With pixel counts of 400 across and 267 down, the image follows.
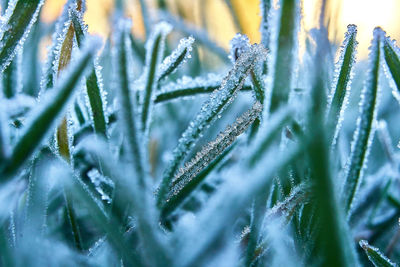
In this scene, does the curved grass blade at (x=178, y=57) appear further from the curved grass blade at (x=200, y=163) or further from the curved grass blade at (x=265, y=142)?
the curved grass blade at (x=265, y=142)

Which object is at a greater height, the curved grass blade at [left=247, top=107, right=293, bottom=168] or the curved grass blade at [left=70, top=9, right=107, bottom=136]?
the curved grass blade at [left=70, top=9, right=107, bottom=136]

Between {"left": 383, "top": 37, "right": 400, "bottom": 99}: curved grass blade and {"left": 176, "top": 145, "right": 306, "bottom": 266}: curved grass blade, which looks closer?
{"left": 176, "top": 145, "right": 306, "bottom": 266}: curved grass blade

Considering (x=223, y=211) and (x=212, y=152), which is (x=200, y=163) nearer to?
(x=212, y=152)

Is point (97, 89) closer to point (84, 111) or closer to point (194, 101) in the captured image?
point (84, 111)

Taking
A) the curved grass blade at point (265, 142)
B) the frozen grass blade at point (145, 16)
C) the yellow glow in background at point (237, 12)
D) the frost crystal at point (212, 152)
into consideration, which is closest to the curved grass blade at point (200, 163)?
the frost crystal at point (212, 152)

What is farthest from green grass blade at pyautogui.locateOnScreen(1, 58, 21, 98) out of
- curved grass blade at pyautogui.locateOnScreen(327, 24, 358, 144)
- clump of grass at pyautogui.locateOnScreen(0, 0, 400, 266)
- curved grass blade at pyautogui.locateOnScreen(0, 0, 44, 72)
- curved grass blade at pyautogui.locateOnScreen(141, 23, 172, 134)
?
curved grass blade at pyautogui.locateOnScreen(327, 24, 358, 144)

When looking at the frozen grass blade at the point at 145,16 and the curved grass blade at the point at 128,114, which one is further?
the frozen grass blade at the point at 145,16

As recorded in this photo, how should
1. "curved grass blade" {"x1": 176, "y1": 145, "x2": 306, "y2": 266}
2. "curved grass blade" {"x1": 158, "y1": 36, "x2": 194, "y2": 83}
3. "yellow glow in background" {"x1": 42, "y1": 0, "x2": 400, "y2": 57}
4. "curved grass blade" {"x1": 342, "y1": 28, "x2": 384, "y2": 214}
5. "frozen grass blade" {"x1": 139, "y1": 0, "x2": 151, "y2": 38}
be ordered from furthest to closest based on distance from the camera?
"frozen grass blade" {"x1": 139, "y1": 0, "x2": 151, "y2": 38} < "yellow glow in background" {"x1": 42, "y1": 0, "x2": 400, "y2": 57} < "curved grass blade" {"x1": 158, "y1": 36, "x2": 194, "y2": 83} < "curved grass blade" {"x1": 342, "y1": 28, "x2": 384, "y2": 214} < "curved grass blade" {"x1": 176, "y1": 145, "x2": 306, "y2": 266}

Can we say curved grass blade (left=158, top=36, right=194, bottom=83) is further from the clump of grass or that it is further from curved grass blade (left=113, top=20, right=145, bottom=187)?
curved grass blade (left=113, top=20, right=145, bottom=187)
